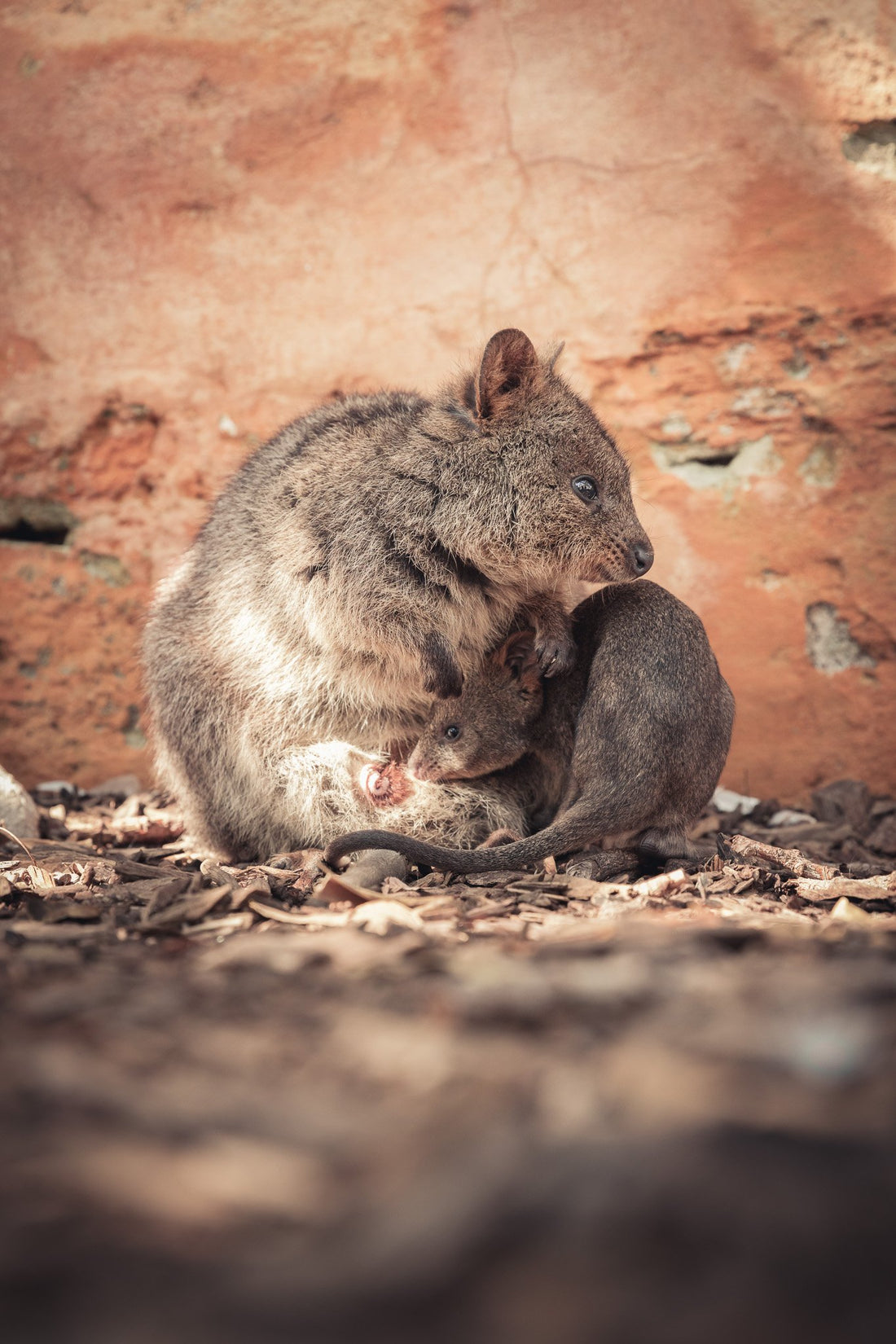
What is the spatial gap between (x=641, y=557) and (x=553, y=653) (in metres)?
0.53

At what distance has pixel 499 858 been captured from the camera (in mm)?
4223

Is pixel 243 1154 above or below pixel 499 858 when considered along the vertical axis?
above

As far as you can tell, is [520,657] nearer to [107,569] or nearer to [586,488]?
[586,488]

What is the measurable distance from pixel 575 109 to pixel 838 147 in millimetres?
1313

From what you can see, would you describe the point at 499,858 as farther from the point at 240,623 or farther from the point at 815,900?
the point at 240,623

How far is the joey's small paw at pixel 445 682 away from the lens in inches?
184

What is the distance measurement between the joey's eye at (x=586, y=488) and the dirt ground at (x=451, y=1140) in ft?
7.14

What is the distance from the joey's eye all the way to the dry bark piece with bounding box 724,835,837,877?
1.59 metres

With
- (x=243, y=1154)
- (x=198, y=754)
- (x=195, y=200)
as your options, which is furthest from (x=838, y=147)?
(x=243, y=1154)

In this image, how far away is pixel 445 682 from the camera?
4688 mm

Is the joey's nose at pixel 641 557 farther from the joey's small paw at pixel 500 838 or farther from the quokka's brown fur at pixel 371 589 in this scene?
the joey's small paw at pixel 500 838

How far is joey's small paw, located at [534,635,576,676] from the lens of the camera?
4.68m

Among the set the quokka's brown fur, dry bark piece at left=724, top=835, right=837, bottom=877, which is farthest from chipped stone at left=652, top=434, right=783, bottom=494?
dry bark piece at left=724, top=835, right=837, bottom=877

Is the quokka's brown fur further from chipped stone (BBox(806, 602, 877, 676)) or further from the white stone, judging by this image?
chipped stone (BBox(806, 602, 877, 676))
